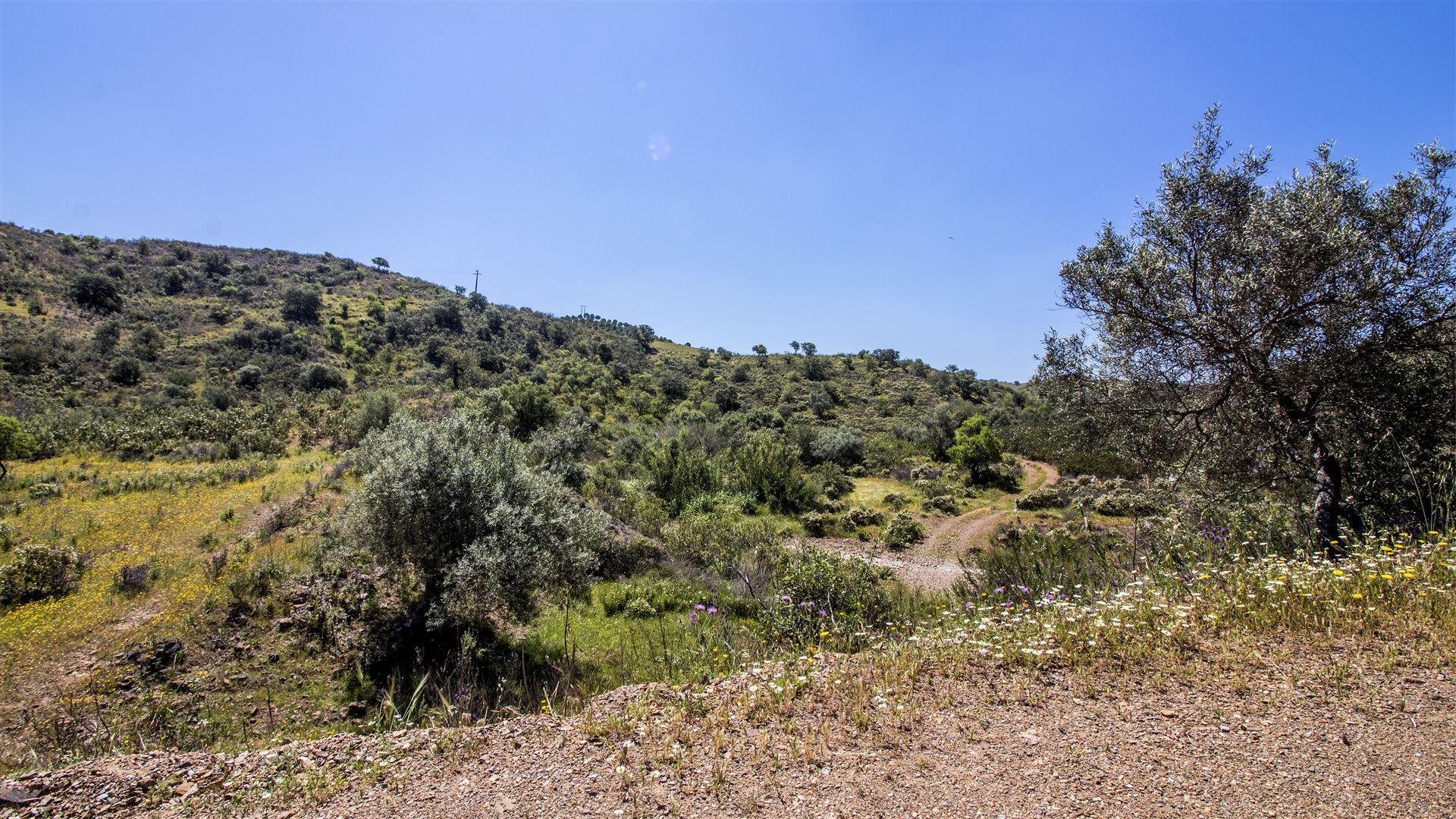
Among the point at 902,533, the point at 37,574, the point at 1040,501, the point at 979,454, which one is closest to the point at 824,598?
the point at 902,533

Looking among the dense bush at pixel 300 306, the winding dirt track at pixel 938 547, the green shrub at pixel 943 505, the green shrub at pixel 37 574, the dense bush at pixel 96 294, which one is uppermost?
the dense bush at pixel 300 306

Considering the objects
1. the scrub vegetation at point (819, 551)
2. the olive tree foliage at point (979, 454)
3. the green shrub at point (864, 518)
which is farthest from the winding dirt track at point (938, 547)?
the olive tree foliage at point (979, 454)

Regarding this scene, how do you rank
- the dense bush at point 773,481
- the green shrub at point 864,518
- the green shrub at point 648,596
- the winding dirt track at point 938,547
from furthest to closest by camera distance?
the dense bush at point 773,481
the green shrub at point 864,518
the winding dirt track at point 938,547
the green shrub at point 648,596

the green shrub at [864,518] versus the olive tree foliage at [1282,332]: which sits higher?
the olive tree foliage at [1282,332]

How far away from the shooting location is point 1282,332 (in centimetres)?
567

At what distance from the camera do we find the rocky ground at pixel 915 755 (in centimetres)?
269

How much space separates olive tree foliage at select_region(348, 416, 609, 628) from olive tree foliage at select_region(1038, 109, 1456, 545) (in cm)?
866

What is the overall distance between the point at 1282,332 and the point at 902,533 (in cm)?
1442

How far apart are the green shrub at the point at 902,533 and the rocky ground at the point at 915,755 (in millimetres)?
15320

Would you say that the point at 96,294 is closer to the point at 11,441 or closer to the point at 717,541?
the point at 11,441

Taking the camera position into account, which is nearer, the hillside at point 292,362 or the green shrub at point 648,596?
the green shrub at point 648,596

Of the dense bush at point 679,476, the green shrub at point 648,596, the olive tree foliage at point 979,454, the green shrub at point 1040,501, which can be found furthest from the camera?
the olive tree foliage at point 979,454

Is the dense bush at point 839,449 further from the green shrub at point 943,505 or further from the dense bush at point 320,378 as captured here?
the dense bush at point 320,378

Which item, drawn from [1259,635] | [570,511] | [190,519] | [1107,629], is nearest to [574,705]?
[1107,629]
